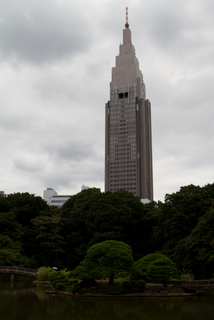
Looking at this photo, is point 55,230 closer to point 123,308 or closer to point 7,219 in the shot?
point 7,219

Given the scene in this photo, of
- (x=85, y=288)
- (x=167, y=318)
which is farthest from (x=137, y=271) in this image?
(x=167, y=318)

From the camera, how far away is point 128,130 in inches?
4505

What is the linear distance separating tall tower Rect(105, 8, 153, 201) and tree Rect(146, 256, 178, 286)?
8153 cm

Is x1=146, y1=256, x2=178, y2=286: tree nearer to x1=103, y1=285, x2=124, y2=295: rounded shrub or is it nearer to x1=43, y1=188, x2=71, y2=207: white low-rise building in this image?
x1=103, y1=285, x2=124, y2=295: rounded shrub

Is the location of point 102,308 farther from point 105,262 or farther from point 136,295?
point 136,295

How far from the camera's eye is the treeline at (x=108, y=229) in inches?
1204

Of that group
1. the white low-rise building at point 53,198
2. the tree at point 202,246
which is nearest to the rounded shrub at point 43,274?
the tree at point 202,246

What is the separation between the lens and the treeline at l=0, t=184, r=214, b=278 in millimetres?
30594

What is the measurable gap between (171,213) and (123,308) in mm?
18310

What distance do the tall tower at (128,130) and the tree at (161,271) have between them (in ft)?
267

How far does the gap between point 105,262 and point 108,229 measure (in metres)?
15.2

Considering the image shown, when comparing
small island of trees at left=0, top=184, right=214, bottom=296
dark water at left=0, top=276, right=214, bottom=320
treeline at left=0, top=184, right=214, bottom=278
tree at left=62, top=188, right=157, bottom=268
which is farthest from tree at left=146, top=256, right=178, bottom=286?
tree at left=62, top=188, right=157, bottom=268

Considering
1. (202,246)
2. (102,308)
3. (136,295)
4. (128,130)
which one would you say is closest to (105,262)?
(136,295)

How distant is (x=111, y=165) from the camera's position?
375ft
